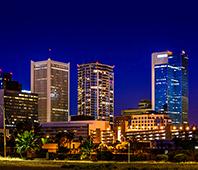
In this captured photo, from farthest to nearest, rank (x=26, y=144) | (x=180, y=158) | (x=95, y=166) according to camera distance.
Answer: (x=26, y=144), (x=180, y=158), (x=95, y=166)

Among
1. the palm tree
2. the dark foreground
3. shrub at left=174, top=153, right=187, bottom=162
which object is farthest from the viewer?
the palm tree

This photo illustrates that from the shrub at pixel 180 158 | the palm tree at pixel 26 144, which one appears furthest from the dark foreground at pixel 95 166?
the palm tree at pixel 26 144

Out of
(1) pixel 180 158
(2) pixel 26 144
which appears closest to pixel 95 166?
(1) pixel 180 158

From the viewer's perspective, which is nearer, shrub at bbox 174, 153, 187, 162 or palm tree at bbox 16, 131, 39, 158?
shrub at bbox 174, 153, 187, 162

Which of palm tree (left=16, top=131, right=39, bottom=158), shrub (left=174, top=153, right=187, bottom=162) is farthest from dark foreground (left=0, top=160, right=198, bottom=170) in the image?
palm tree (left=16, top=131, right=39, bottom=158)

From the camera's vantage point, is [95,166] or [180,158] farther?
[180,158]

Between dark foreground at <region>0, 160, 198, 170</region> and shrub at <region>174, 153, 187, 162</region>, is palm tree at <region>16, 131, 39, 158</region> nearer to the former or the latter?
shrub at <region>174, 153, 187, 162</region>

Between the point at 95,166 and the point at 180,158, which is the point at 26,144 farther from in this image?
the point at 95,166

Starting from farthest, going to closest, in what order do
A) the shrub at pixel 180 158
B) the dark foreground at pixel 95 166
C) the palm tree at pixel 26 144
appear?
1. the palm tree at pixel 26 144
2. the shrub at pixel 180 158
3. the dark foreground at pixel 95 166

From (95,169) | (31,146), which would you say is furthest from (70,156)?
(95,169)

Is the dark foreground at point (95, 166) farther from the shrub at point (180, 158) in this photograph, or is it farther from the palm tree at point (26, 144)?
the palm tree at point (26, 144)

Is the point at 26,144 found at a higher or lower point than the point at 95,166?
higher

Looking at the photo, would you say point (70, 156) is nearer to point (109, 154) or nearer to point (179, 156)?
point (109, 154)

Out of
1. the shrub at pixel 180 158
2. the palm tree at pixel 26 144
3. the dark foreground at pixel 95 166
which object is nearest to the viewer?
the dark foreground at pixel 95 166
